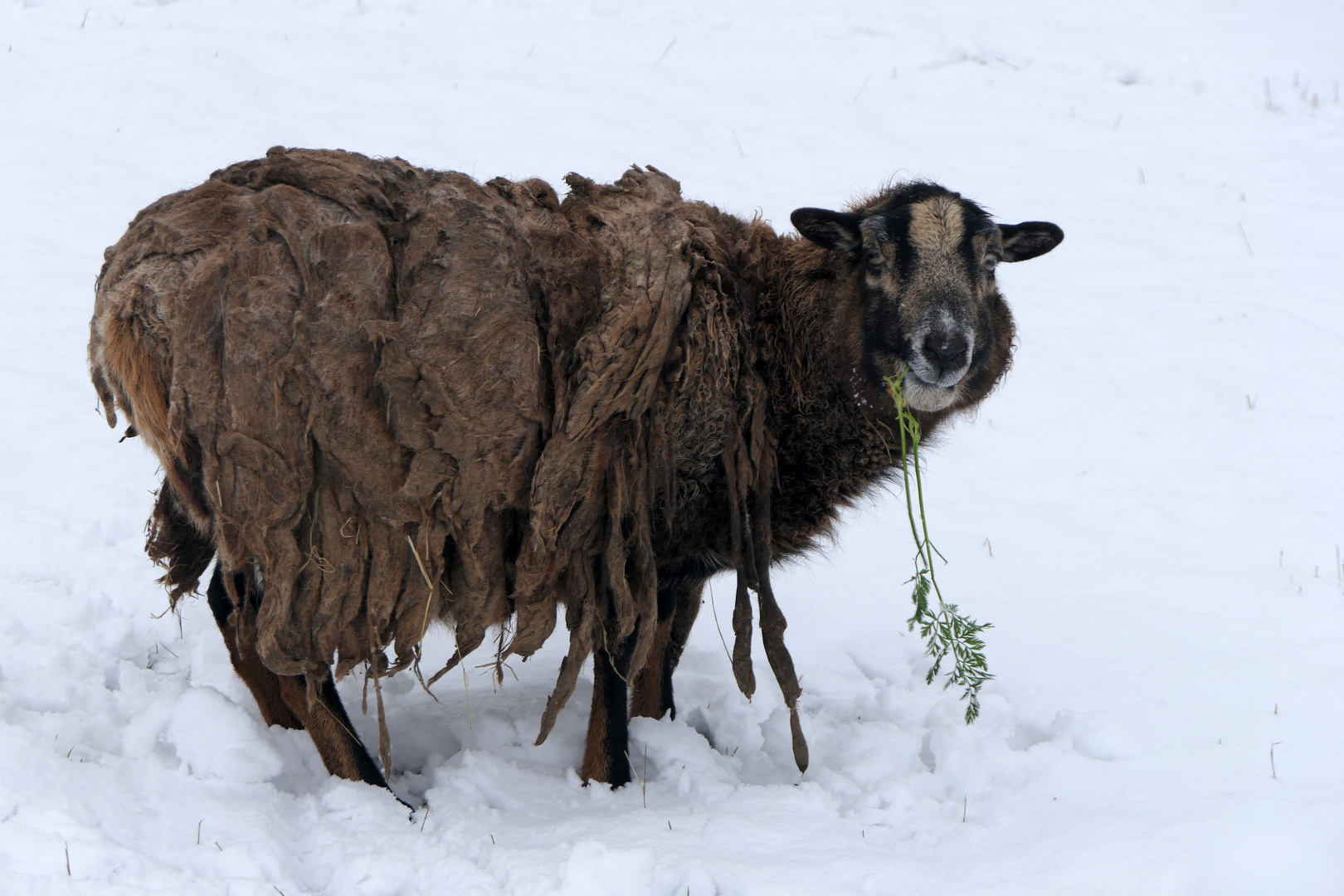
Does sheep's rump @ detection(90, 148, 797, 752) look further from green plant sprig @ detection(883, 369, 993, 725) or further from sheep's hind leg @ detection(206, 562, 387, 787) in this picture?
green plant sprig @ detection(883, 369, 993, 725)

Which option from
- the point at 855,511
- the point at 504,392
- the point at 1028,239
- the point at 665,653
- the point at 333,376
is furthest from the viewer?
the point at 855,511

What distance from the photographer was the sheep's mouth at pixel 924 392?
361cm

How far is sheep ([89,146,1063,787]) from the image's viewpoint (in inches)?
122

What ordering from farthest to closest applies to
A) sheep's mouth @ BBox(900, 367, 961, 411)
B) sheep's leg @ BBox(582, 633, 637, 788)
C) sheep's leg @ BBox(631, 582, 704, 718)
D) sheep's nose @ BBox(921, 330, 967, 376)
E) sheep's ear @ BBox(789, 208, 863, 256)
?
sheep's leg @ BBox(631, 582, 704, 718)
sheep's leg @ BBox(582, 633, 637, 788)
sheep's ear @ BBox(789, 208, 863, 256)
sheep's mouth @ BBox(900, 367, 961, 411)
sheep's nose @ BBox(921, 330, 967, 376)

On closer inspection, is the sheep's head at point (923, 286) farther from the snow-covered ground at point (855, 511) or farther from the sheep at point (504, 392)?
the snow-covered ground at point (855, 511)

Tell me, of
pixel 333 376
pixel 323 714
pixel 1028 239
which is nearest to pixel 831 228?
pixel 1028 239

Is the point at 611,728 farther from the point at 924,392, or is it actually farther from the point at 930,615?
the point at 924,392

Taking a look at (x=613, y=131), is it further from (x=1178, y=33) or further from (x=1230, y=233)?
(x=1178, y=33)

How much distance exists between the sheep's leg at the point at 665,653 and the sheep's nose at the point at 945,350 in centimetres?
137

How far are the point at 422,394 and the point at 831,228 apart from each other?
1.67 metres

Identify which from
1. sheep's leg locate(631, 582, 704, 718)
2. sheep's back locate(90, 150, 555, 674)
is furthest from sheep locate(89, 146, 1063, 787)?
sheep's leg locate(631, 582, 704, 718)

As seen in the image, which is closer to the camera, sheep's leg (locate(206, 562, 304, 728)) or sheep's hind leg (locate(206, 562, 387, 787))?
sheep's hind leg (locate(206, 562, 387, 787))

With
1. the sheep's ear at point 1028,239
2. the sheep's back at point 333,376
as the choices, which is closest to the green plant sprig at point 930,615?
the sheep's ear at point 1028,239

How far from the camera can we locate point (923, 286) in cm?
363
